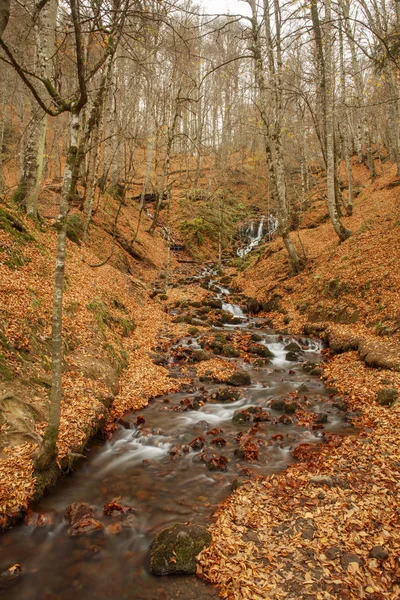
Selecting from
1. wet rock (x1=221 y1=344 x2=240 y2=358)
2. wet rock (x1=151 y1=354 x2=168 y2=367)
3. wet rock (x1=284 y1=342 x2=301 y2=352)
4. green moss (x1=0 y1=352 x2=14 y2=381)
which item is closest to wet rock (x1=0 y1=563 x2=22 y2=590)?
green moss (x1=0 y1=352 x2=14 y2=381)

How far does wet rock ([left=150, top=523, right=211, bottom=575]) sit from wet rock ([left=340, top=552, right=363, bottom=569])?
1.48 metres

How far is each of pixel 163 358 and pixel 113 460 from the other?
469 cm

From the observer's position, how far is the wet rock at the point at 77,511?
4750 millimetres

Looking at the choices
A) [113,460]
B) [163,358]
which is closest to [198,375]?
[163,358]

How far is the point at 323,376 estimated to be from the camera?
9.74m

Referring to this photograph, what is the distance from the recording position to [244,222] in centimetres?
3253

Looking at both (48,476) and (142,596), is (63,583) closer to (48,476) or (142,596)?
(142,596)

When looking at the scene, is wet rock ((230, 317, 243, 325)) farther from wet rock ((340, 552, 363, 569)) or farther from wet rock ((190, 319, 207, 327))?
wet rock ((340, 552, 363, 569))

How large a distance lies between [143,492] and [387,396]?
518cm

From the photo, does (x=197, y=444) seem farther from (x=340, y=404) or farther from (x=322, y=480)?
(x=340, y=404)

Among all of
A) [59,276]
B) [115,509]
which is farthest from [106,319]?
[115,509]

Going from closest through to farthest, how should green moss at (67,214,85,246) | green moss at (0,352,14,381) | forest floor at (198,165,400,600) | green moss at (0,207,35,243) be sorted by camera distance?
forest floor at (198,165,400,600), green moss at (0,352,14,381), green moss at (0,207,35,243), green moss at (67,214,85,246)

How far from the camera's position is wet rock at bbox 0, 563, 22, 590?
3836 mm

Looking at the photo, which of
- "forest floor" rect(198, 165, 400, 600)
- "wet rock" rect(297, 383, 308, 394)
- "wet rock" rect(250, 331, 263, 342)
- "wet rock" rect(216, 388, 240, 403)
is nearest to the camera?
"forest floor" rect(198, 165, 400, 600)
